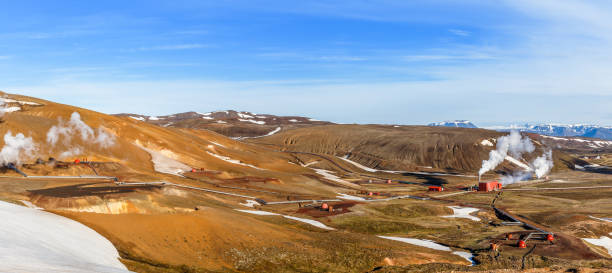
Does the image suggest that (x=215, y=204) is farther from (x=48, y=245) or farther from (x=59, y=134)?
(x=59, y=134)

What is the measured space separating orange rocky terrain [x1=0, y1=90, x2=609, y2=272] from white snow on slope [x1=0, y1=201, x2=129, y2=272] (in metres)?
2.22

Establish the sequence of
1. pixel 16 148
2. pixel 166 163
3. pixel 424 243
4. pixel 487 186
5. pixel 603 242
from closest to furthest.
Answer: pixel 424 243 < pixel 603 242 < pixel 16 148 < pixel 166 163 < pixel 487 186

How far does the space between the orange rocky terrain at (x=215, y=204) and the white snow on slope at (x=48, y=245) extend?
2.22m

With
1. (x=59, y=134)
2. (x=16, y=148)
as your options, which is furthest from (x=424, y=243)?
(x=59, y=134)

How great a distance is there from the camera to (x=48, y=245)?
44.1 metres

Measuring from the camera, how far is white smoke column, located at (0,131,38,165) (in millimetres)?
117662

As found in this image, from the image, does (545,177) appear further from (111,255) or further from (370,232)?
(111,255)

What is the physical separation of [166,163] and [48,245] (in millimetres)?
106798

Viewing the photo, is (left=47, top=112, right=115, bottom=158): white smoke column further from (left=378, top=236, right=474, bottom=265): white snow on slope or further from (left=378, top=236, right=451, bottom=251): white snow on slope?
(left=378, top=236, right=474, bottom=265): white snow on slope

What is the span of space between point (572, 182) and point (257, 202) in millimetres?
127339

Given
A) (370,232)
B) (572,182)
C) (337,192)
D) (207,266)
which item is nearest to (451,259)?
(370,232)

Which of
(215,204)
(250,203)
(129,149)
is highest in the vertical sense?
(129,149)

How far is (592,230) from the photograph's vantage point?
85812 mm

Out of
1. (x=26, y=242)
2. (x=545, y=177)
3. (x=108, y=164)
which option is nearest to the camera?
(x=26, y=242)
